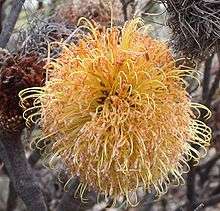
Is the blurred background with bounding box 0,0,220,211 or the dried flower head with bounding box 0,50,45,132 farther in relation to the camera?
the blurred background with bounding box 0,0,220,211

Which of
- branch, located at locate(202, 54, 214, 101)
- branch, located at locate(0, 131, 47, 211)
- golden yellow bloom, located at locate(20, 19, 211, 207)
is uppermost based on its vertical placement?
golden yellow bloom, located at locate(20, 19, 211, 207)

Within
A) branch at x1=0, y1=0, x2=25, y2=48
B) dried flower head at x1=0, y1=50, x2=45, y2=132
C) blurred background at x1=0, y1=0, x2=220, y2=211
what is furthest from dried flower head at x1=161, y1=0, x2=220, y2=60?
branch at x1=0, y1=0, x2=25, y2=48

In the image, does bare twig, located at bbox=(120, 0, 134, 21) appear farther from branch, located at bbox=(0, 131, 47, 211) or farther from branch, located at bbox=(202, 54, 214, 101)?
branch, located at bbox=(0, 131, 47, 211)

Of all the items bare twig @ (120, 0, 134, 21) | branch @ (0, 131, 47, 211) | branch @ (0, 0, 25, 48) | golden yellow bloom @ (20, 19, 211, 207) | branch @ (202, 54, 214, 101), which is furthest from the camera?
branch @ (202, 54, 214, 101)

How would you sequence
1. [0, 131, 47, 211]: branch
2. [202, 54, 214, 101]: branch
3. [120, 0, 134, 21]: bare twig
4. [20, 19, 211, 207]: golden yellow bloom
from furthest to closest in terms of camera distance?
1. [202, 54, 214, 101]: branch
2. [120, 0, 134, 21]: bare twig
3. [0, 131, 47, 211]: branch
4. [20, 19, 211, 207]: golden yellow bloom

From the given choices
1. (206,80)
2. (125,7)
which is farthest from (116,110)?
(206,80)

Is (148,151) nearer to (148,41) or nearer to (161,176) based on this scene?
(161,176)

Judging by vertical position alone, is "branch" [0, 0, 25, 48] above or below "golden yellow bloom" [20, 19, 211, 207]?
above
